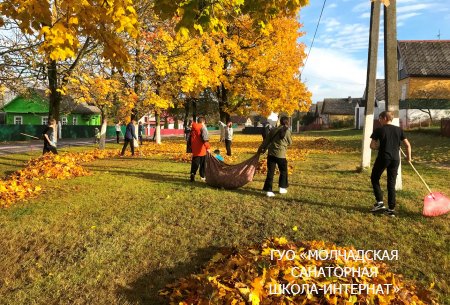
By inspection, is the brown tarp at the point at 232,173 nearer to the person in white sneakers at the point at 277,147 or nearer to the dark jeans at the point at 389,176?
the person in white sneakers at the point at 277,147

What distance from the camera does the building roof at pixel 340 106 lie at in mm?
69500

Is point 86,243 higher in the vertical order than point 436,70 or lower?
lower

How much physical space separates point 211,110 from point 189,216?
45882 millimetres

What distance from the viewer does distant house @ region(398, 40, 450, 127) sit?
3544 centimetres

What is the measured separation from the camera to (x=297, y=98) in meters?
24.5

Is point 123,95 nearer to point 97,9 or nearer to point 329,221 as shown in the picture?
point 97,9

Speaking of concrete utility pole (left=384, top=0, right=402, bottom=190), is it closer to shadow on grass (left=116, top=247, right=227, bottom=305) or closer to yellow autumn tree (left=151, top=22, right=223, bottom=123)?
shadow on grass (left=116, top=247, right=227, bottom=305)

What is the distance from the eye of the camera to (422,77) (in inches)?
1484

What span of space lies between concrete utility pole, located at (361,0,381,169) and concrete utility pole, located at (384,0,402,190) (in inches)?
102

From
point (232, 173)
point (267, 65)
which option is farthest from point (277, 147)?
point (267, 65)

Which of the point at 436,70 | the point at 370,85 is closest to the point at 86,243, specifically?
the point at 370,85

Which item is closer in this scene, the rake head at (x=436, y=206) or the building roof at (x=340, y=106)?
the rake head at (x=436, y=206)

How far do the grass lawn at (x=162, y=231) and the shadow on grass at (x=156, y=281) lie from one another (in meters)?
0.01

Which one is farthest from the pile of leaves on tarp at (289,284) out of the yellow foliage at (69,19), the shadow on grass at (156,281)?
the yellow foliage at (69,19)
